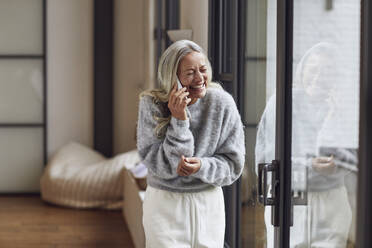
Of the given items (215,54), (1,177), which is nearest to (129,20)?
Answer: (1,177)

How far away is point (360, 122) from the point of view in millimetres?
1562

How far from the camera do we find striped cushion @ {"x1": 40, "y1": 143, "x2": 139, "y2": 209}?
5871 millimetres

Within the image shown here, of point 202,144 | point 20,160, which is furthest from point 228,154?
point 20,160

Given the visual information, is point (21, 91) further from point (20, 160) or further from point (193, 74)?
point (193, 74)

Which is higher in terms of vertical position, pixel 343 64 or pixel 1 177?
pixel 343 64

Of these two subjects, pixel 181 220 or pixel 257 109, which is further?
pixel 257 109

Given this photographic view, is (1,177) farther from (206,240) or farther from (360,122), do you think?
(360,122)

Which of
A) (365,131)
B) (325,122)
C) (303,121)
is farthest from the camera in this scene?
(303,121)

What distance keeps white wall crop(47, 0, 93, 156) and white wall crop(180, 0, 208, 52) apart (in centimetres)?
259

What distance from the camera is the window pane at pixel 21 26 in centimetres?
662

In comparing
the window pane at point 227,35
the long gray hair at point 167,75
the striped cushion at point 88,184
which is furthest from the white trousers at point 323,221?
the striped cushion at point 88,184

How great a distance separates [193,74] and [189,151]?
10.2 inches

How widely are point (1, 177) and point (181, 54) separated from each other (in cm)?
482

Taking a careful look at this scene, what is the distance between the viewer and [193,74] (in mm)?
2277
